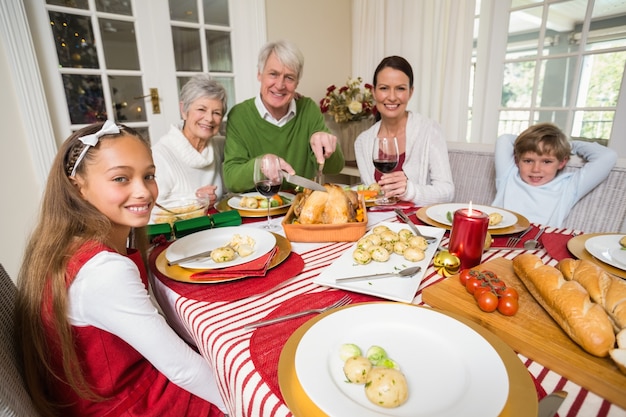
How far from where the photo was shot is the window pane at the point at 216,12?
9.55 feet

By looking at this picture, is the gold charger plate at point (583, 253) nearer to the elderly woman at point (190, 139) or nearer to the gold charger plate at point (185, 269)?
the gold charger plate at point (185, 269)

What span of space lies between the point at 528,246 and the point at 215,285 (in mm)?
863

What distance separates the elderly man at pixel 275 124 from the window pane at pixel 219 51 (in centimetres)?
120

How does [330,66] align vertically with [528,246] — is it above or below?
above

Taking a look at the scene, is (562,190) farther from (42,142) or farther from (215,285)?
(42,142)

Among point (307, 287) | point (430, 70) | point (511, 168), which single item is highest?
point (430, 70)

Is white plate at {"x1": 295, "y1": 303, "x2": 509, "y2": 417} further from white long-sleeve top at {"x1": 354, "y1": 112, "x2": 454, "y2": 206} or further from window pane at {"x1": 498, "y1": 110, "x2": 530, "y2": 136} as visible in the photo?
window pane at {"x1": 498, "y1": 110, "x2": 530, "y2": 136}

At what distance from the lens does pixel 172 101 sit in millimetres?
2861

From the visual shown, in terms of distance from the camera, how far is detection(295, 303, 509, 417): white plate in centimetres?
42

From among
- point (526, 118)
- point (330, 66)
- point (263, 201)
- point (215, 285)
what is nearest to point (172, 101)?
point (330, 66)

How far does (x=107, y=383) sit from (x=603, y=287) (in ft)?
3.39

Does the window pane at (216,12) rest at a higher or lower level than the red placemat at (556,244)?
higher

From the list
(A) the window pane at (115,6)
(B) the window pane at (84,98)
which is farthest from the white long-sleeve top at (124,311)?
(A) the window pane at (115,6)

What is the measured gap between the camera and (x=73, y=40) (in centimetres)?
245
